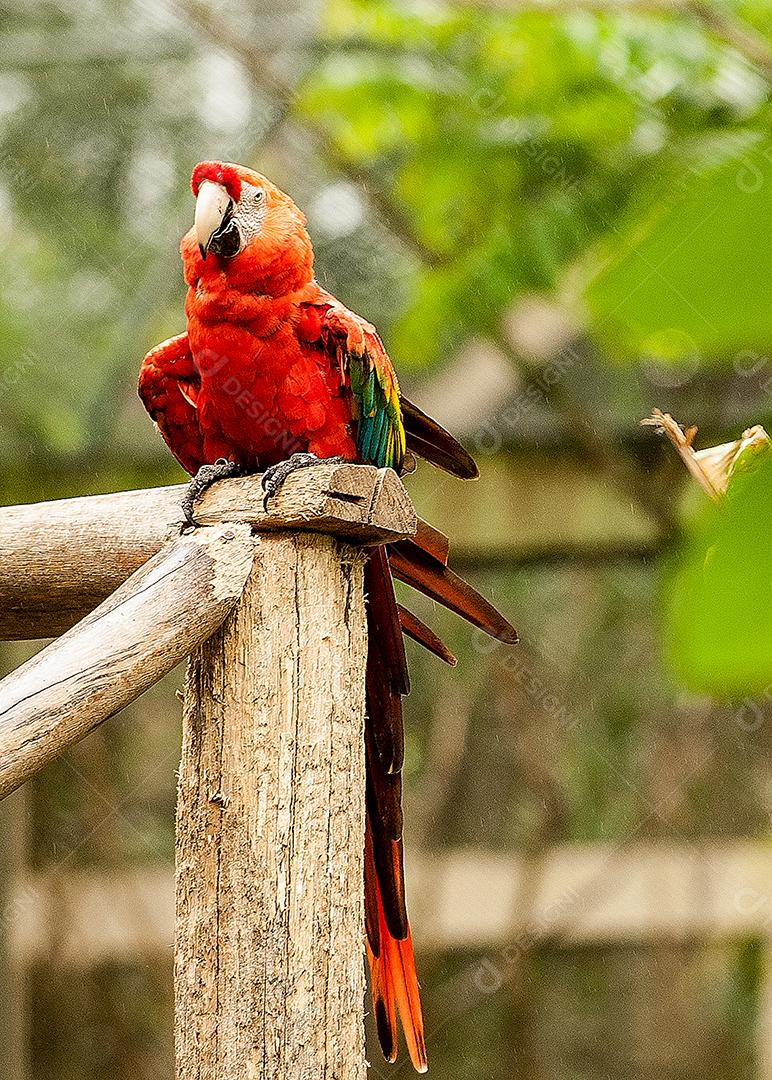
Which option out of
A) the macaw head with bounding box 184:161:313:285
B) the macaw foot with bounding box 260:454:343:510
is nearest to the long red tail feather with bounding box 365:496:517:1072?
the macaw foot with bounding box 260:454:343:510

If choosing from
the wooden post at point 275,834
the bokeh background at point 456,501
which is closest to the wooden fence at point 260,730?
the wooden post at point 275,834

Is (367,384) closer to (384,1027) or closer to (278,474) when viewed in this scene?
(278,474)

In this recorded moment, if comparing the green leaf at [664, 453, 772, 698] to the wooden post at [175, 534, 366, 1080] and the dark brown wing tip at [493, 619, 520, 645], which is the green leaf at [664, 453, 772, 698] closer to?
the wooden post at [175, 534, 366, 1080]

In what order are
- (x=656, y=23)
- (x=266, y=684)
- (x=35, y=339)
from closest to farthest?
(x=266, y=684)
(x=656, y=23)
(x=35, y=339)

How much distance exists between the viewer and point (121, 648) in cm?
72

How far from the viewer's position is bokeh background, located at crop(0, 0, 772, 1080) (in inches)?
61.9

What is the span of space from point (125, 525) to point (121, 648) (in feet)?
0.53

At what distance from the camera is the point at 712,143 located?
14 centimetres

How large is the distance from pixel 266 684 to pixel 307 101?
1.03m

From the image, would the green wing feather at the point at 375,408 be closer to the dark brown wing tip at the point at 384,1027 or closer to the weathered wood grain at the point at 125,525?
the weathered wood grain at the point at 125,525

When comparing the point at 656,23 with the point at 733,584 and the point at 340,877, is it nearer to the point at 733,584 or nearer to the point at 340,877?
the point at 340,877

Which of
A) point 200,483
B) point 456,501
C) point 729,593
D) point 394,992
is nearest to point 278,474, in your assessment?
point 200,483

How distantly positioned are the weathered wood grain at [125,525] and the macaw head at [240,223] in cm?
18

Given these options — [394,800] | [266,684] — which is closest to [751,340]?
[266,684]
